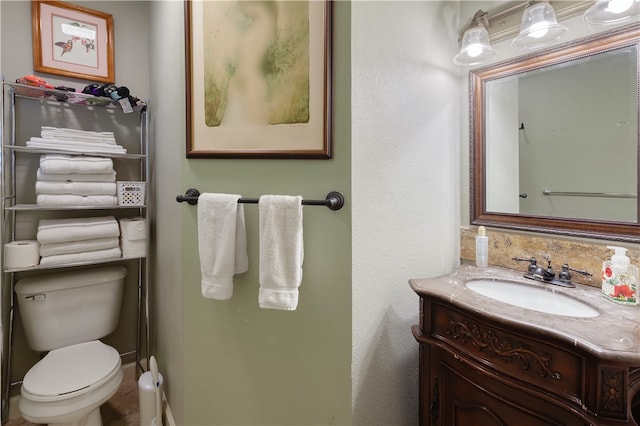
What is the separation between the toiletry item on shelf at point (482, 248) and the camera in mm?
1262

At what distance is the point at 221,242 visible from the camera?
1.08 meters

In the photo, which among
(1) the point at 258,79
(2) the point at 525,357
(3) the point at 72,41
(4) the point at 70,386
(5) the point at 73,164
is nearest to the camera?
(2) the point at 525,357

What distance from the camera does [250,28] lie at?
44.0 inches

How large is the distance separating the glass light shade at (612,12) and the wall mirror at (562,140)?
58mm

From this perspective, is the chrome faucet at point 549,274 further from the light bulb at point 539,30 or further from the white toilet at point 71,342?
the white toilet at point 71,342

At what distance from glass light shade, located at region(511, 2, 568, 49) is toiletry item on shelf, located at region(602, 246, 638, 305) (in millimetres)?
775

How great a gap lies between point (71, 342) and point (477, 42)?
249 centimetres

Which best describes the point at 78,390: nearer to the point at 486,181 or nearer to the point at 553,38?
the point at 486,181

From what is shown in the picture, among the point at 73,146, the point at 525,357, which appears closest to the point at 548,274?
the point at 525,357

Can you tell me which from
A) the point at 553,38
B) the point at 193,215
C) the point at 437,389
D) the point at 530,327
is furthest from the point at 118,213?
the point at 553,38

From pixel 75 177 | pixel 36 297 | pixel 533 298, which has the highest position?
pixel 75 177

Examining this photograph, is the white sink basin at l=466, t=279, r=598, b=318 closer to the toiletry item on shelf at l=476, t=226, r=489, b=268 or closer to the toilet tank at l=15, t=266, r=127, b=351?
the toiletry item on shelf at l=476, t=226, r=489, b=268

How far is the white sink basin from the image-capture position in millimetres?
954

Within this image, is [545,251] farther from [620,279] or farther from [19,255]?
[19,255]
